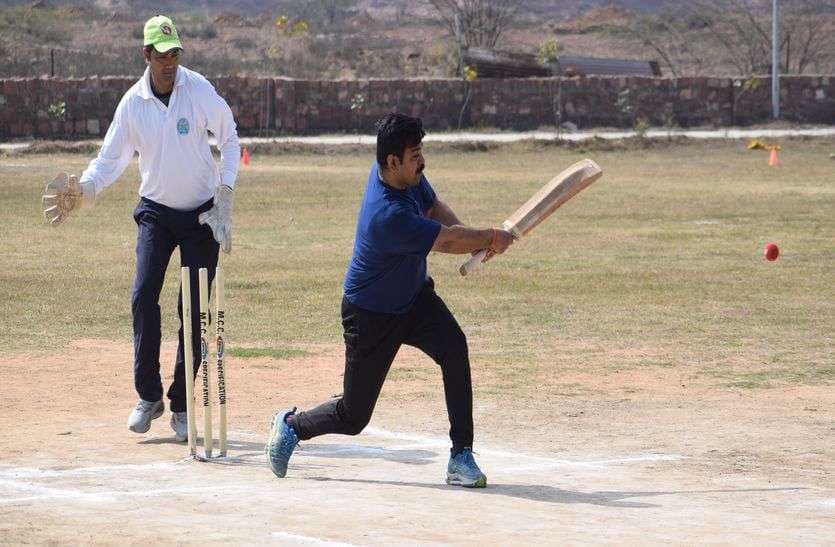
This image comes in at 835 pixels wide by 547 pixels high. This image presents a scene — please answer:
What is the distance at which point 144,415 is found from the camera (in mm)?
8367

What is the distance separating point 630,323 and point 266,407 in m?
4.50

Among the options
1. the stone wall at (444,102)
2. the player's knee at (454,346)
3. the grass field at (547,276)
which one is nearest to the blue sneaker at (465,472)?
the player's knee at (454,346)

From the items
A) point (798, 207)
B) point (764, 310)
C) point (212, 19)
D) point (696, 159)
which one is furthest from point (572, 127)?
point (212, 19)

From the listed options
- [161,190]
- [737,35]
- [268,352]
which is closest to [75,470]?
[161,190]

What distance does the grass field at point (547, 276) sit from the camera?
11.9 metres

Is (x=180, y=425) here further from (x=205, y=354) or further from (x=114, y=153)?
(x=114, y=153)

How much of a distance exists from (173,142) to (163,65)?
0.43m

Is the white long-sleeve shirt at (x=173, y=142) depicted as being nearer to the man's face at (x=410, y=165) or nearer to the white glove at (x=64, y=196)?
the white glove at (x=64, y=196)

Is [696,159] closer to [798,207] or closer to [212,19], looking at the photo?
[798,207]

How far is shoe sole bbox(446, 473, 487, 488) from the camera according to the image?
23.3 feet

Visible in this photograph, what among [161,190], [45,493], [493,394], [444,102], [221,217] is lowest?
[444,102]

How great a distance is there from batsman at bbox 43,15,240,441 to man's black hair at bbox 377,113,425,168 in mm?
1681

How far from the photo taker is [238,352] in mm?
11695

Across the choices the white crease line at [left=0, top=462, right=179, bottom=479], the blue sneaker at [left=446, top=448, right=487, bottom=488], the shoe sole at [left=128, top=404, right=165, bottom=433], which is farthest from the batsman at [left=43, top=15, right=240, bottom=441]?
the blue sneaker at [left=446, top=448, right=487, bottom=488]
